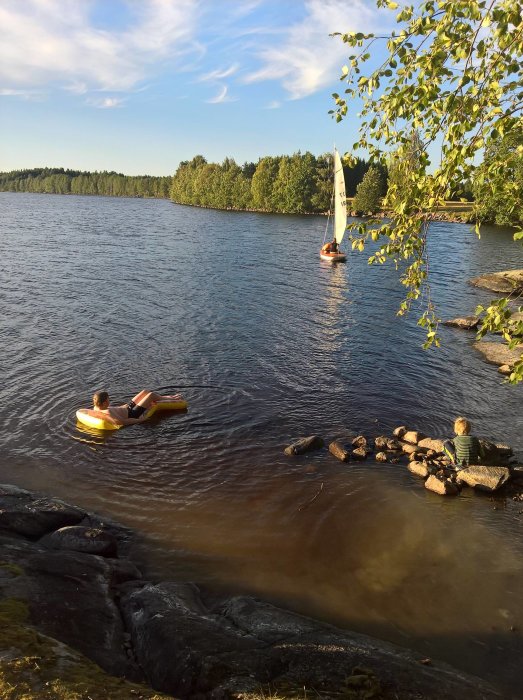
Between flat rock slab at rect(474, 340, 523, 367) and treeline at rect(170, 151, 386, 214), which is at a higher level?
treeline at rect(170, 151, 386, 214)

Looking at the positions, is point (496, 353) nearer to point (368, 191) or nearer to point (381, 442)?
point (381, 442)

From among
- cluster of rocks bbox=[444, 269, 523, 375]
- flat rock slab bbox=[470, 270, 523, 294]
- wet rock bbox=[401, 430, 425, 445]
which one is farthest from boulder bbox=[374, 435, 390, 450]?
flat rock slab bbox=[470, 270, 523, 294]

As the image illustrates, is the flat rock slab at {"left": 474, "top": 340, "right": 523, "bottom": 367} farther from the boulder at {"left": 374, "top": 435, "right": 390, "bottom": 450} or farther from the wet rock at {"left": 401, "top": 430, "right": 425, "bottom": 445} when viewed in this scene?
the boulder at {"left": 374, "top": 435, "right": 390, "bottom": 450}

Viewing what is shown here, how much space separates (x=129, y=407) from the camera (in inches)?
767

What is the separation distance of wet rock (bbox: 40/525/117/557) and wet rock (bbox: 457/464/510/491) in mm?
10113

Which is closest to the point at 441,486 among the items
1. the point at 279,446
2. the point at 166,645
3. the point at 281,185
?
the point at 279,446

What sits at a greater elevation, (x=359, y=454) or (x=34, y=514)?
(x=359, y=454)

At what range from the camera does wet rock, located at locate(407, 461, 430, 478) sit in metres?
15.7

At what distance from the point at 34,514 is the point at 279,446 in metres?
8.23

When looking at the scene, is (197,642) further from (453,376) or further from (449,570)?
(453,376)

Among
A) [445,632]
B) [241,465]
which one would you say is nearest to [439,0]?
[445,632]

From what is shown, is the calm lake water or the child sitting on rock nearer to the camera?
the calm lake water

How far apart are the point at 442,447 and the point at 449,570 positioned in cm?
609

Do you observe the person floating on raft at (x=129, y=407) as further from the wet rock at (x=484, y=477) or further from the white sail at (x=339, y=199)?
the white sail at (x=339, y=199)
